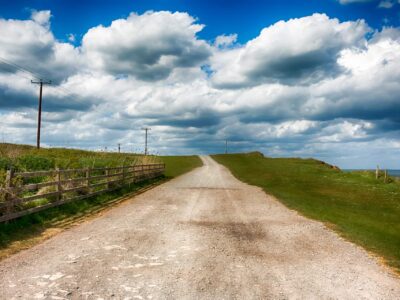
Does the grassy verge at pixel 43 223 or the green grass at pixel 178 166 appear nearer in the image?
the grassy verge at pixel 43 223

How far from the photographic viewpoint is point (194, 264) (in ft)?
26.2

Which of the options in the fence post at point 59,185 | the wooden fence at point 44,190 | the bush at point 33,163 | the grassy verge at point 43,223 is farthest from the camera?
the bush at point 33,163

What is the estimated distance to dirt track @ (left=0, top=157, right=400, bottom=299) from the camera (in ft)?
21.0

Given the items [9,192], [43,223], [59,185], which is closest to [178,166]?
[59,185]

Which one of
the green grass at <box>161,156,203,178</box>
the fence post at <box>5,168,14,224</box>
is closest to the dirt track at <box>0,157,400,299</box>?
the fence post at <box>5,168,14,224</box>

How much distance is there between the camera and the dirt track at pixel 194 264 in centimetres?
641

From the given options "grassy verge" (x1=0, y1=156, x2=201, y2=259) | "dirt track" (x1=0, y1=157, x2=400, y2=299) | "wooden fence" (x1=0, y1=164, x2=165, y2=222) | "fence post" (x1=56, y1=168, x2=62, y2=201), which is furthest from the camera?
"fence post" (x1=56, y1=168, x2=62, y2=201)

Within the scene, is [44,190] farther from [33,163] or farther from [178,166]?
[178,166]

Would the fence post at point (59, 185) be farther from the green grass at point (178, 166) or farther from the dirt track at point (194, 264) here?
the green grass at point (178, 166)

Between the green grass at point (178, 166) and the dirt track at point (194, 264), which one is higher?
the green grass at point (178, 166)

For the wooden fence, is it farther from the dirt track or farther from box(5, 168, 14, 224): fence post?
the dirt track

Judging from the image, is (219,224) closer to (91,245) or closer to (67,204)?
(91,245)

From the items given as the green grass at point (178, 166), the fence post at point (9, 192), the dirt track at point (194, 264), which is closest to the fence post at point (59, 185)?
the dirt track at point (194, 264)

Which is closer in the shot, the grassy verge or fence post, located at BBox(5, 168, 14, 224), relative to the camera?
the grassy verge
